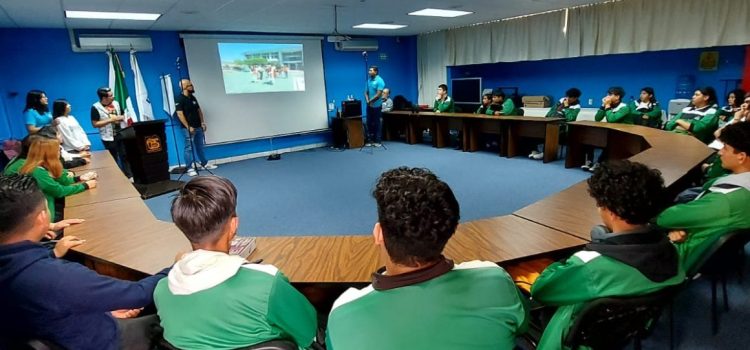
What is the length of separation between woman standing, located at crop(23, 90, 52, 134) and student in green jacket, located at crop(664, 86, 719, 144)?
7997mm

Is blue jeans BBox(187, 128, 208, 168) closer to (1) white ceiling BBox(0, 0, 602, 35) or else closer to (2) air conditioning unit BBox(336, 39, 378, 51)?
(1) white ceiling BBox(0, 0, 602, 35)

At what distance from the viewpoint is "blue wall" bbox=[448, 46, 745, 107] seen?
5836mm

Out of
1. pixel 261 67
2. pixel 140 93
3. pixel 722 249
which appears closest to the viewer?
pixel 722 249

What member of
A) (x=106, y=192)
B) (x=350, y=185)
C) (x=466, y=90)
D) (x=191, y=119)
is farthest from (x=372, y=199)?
(x=466, y=90)

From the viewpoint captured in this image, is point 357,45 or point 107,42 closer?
point 107,42

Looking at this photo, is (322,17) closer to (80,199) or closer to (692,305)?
(80,199)

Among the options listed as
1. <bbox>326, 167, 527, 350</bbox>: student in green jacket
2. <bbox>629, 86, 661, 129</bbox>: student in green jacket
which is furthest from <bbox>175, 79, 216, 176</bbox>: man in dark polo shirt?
<bbox>629, 86, 661, 129</bbox>: student in green jacket

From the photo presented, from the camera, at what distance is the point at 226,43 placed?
7.28m

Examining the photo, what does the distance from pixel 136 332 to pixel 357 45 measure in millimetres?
8074

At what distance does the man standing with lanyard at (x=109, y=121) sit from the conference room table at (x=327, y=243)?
3261mm

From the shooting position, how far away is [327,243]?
192 cm

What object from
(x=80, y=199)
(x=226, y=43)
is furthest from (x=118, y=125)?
(x=80, y=199)

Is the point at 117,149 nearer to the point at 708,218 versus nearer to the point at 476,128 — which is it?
the point at 476,128

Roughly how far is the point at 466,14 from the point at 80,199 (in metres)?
6.27
